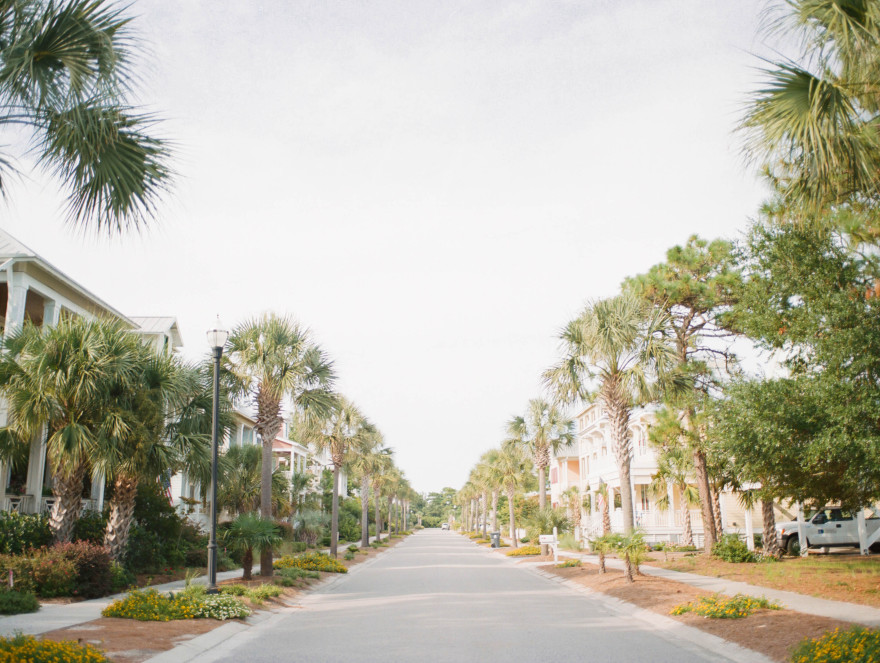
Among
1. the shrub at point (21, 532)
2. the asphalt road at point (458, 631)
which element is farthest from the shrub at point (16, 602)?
the asphalt road at point (458, 631)

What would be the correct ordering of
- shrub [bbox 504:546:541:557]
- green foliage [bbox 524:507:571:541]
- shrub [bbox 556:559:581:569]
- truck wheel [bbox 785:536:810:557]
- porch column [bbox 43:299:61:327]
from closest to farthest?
porch column [bbox 43:299:61:327] → truck wheel [bbox 785:536:810:557] → shrub [bbox 556:559:581:569] → green foliage [bbox 524:507:571:541] → shrub [bbox 504:546:541:557]

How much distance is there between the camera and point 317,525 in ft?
143

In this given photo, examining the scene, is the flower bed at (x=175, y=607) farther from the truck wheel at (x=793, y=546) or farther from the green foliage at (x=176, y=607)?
the truck wheel at (x=793, y=546)

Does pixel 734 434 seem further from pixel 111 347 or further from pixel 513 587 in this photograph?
pixel 111 347

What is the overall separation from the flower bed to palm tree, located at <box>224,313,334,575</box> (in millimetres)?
8363

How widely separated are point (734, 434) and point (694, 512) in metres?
25.3

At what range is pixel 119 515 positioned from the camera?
1933 cm

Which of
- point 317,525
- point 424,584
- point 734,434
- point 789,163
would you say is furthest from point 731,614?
point 317,525

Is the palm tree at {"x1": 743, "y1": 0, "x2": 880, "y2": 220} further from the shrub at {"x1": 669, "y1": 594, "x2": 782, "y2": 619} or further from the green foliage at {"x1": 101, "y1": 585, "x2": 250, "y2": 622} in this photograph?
the green foliage at {"x1": 101, "y1": 585, "x2": 250, "y2": 622}

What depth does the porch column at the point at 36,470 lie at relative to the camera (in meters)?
20.5

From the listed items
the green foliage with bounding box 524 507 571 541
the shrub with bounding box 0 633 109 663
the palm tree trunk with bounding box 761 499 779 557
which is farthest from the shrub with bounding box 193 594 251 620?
the green foliage with bounding box 524 507 571 541

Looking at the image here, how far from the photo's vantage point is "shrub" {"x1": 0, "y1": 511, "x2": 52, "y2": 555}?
16.9 meters

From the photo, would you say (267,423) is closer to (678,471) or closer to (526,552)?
(678,471)

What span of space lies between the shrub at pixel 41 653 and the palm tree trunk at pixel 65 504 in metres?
10.9
